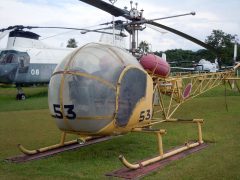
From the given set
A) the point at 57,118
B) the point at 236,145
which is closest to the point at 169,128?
the point at 236,145

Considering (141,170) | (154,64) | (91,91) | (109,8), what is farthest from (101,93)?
(154,64)

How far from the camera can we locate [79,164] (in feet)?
22.9

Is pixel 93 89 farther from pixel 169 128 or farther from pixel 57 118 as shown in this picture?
pixel 169 128

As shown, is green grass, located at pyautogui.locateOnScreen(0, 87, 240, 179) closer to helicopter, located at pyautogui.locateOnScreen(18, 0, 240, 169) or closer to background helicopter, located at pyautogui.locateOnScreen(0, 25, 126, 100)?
helicopter, located at pyautogui.locateOnScreen(18, 0, 240, 169)

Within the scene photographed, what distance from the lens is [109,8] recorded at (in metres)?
7.18

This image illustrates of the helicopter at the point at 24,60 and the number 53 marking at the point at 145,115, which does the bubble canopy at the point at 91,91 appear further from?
the helicopter at the point at 24,60

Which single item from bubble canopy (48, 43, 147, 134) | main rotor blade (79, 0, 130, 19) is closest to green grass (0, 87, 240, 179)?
bubble canopy (48, 43, 147, 134)

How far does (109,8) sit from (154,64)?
1.75 meters

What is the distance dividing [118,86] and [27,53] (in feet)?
56.8

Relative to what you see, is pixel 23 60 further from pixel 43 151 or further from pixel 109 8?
pixel 109 8

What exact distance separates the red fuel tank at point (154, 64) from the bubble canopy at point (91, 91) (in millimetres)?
1367

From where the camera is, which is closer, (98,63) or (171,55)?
(98,63)

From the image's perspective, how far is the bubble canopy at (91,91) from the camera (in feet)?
21.2

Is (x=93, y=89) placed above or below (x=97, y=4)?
below
